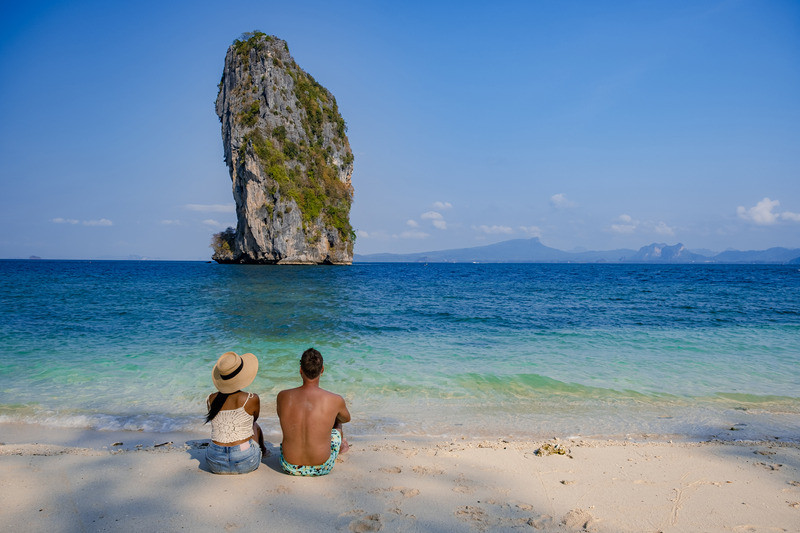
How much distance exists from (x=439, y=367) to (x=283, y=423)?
5.72 meters

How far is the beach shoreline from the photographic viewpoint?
3.39 m

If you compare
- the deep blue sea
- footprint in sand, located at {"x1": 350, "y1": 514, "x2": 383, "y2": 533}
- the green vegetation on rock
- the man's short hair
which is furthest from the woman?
the green vegetation on rock

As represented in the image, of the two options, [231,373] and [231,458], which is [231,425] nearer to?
[231,458]

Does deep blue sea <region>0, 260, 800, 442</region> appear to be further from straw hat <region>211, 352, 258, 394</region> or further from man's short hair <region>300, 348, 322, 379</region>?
man's short hair <region>300, 348, 322, 379</region>

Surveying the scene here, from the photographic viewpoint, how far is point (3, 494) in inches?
147

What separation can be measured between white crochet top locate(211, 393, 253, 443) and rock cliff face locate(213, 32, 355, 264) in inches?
2505

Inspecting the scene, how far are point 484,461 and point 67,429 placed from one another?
5790mm

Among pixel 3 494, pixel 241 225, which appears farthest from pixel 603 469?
pixel 241 225

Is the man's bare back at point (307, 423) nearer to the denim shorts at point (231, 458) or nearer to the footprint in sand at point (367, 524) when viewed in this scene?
the denim shorts at point (231, 458)

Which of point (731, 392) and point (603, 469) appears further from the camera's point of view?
point (731, 392)

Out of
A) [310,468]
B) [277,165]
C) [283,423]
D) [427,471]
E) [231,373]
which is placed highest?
[277,165]

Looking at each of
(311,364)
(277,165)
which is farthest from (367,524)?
(277,165)

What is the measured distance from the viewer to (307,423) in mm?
4156

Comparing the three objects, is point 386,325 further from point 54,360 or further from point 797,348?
point 797,348
